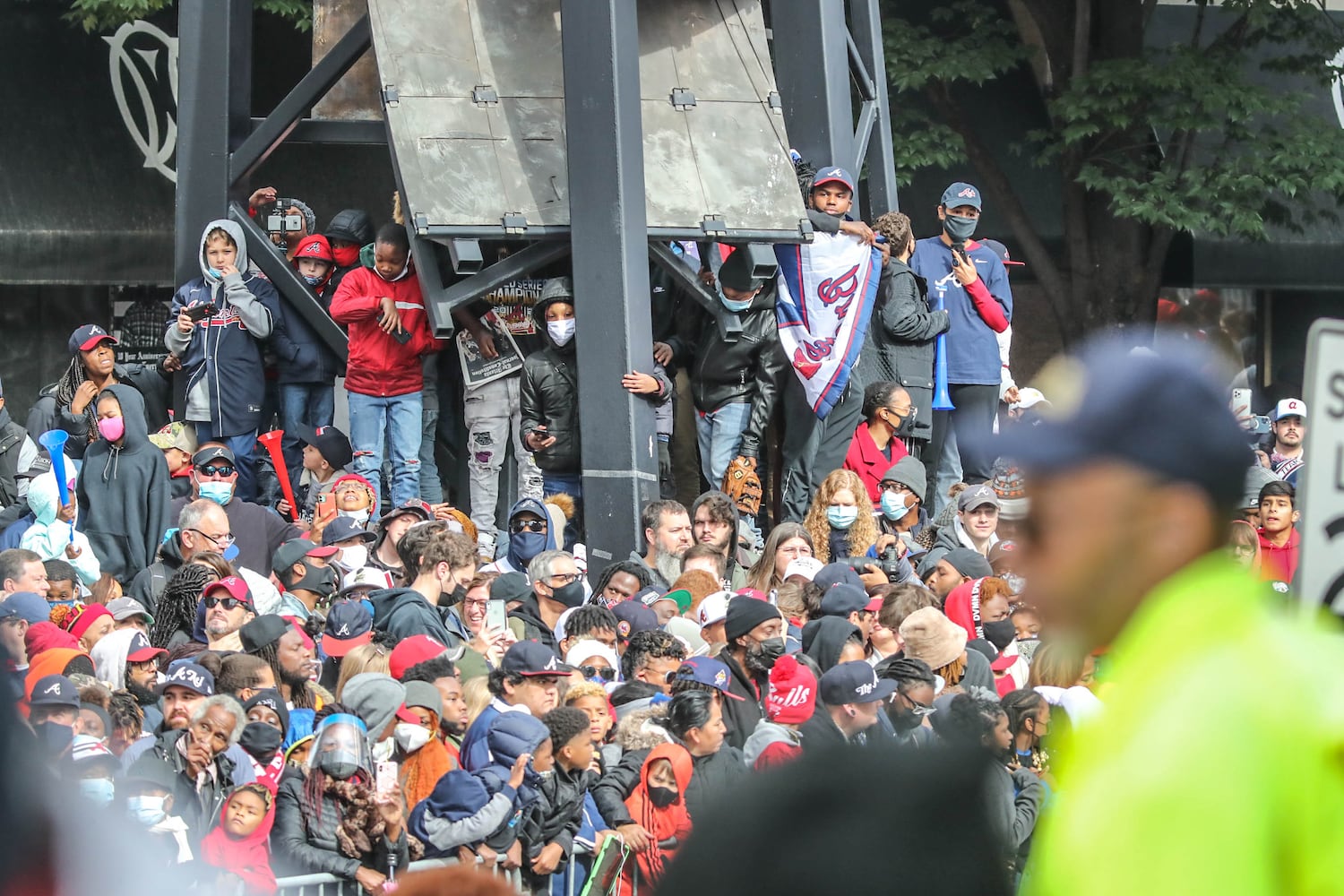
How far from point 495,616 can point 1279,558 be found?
4.26 m

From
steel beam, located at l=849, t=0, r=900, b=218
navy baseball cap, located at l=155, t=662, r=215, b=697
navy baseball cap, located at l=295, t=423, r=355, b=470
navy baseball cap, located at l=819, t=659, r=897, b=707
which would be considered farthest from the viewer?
steel beam, located at l=849, t=0, r=900, b=218

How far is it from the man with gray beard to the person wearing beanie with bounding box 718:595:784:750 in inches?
80.3

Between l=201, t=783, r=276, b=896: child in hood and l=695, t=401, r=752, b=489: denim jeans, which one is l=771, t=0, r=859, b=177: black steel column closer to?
l=695, t=401, r=752, b=489: denim jeans

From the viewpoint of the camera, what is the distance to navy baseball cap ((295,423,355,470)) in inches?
476

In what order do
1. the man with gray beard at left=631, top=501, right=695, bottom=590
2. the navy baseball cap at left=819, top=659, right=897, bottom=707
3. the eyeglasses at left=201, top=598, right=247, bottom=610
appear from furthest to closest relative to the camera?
the man with gray beard at left=631, top=501, right=695, bottom=590 → the eyeglasses at left=201, top=598, right=247, bottom=610 → the navy baseball cap at left=819, top=659, right=897, bottom=707

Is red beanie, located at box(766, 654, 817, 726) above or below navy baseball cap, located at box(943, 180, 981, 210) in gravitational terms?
below

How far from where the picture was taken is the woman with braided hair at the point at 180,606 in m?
8.77

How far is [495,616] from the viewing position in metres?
9.02

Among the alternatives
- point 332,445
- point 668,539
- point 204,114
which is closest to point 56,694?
point 668,539

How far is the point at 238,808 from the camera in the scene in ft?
21.6

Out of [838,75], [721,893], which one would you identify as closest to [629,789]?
[721,893]

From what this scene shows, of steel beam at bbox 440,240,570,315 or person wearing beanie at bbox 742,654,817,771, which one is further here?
steel beam at bbox 440,240,570,315

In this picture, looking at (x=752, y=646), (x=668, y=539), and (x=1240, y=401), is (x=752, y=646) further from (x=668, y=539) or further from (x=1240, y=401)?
(x=1240, y=401)

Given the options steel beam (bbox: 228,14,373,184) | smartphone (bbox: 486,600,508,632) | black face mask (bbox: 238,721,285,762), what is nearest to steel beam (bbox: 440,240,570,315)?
steel beam (bbox: 228,14,373,184)
